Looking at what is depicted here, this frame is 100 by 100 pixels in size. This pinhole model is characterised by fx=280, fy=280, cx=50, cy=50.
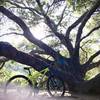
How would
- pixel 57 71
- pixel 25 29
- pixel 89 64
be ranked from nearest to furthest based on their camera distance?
pixel 57 71 → pixel 25 29 → pixel 89 64

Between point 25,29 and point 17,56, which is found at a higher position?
point 25,29

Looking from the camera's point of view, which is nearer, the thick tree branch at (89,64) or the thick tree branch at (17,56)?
the thick tree branch at (17,56)

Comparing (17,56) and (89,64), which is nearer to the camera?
(17,56)

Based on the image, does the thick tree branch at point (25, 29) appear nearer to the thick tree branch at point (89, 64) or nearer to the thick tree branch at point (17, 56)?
the thick tree branch at point (89, 64)

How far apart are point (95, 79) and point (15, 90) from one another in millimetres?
2721

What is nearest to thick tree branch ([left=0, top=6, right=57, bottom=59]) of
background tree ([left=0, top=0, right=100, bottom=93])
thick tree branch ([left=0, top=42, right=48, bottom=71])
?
background tree ([left=0, top=0, right=100, bottom=93])

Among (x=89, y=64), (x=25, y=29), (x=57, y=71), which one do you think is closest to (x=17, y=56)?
(x=57, y=71)

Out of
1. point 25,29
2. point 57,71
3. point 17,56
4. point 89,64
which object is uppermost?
point 25,29

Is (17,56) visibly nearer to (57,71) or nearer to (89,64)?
(57,71)

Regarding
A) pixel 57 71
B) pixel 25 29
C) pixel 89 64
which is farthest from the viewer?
pixel 89 64

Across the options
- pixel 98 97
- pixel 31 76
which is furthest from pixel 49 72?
pixel 98 97

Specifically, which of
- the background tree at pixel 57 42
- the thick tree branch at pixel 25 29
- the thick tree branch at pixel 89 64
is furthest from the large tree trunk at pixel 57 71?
the thick tree branch at pixel 89 64

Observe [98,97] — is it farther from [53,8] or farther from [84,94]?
[53,8]

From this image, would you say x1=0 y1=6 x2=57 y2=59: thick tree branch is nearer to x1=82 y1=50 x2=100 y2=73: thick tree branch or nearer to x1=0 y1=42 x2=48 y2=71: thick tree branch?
x1=82 y1=50 x2=100 y2=73: thick tree branch
